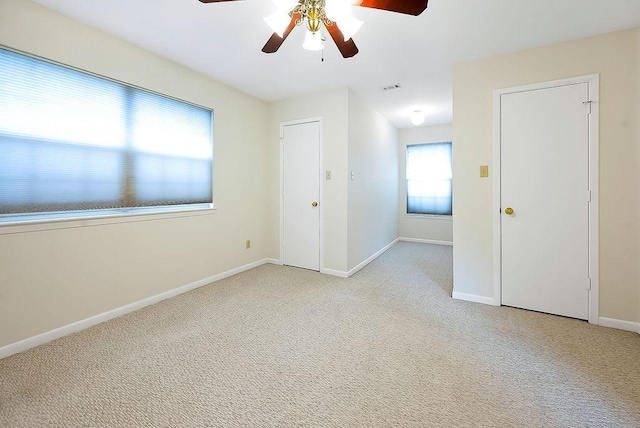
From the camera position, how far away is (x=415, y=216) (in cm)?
623

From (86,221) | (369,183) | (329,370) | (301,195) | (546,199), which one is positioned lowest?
(329,370)

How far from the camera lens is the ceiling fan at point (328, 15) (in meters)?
1.39

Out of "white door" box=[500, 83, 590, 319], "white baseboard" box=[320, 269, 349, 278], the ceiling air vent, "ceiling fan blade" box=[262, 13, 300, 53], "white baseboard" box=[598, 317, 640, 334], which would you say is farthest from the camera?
"white baseboard" box=[320, 269, 349, 278]

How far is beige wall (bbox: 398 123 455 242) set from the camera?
19.2ft

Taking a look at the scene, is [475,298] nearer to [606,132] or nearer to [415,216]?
[606,132]

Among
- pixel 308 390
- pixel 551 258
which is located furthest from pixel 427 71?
pixel 308 390

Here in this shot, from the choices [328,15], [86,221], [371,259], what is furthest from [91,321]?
[371,259]

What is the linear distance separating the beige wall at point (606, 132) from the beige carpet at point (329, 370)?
0.45 metres

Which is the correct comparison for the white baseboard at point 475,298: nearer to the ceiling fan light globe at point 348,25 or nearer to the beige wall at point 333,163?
the beige wall at point 333,163

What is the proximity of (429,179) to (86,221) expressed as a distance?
5.79 metres

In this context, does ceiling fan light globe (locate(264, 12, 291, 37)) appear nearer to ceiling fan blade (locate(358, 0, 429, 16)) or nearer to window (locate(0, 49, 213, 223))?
ceiling fan blade (locate(358, 0, 429, 16))

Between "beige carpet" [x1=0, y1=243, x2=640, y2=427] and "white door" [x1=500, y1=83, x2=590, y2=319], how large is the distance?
26 cm

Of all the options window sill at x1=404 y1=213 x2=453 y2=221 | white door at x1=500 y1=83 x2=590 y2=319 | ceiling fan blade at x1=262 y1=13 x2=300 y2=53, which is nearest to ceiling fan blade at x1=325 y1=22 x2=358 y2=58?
ceiling fan blade at x1=262 y1=13 x2=300 y2=53

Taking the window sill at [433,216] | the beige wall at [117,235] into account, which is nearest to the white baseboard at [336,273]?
the beige wall at [117,235]
